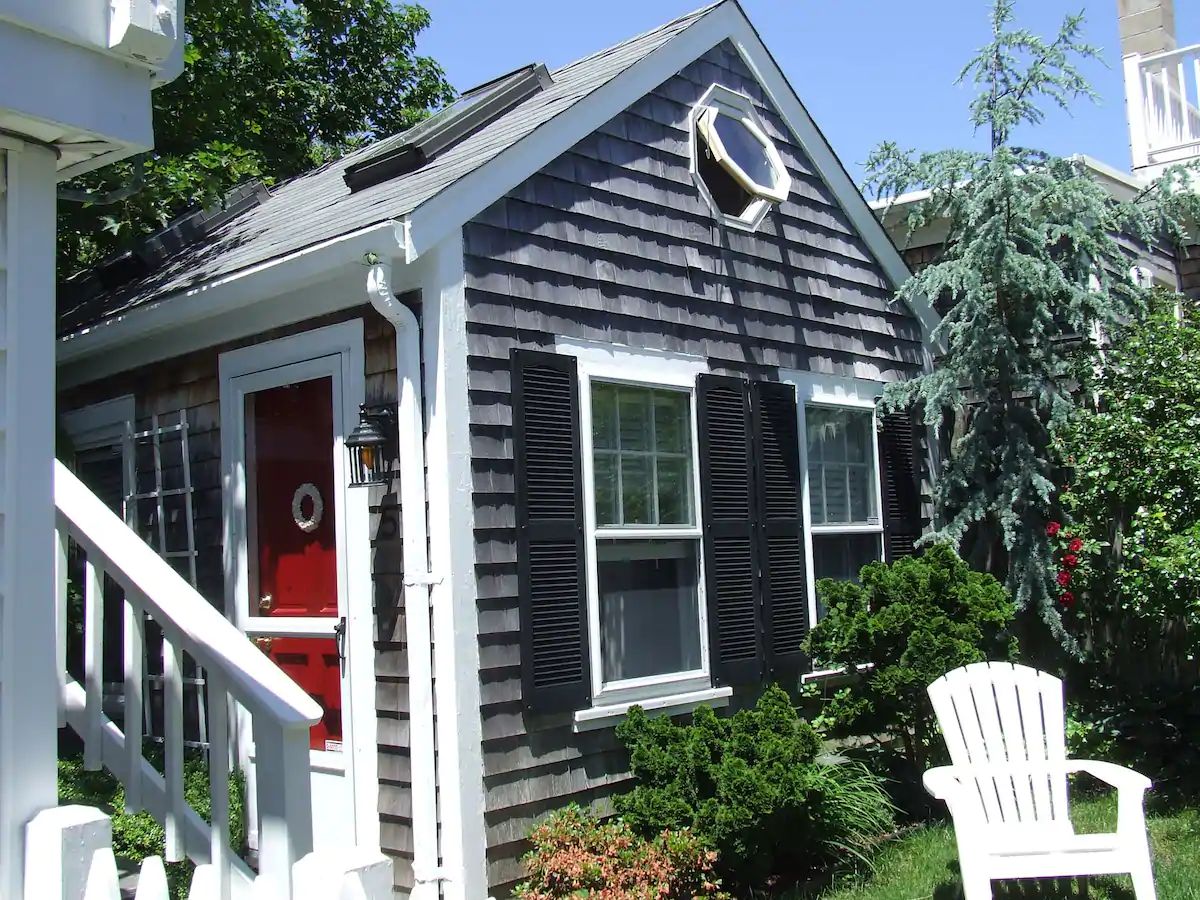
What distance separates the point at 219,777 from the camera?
2.94m

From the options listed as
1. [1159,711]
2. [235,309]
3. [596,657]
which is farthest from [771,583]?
[235,309]

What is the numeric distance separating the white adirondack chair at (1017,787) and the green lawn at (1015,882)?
1.05 ft

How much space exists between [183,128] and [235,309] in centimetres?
700

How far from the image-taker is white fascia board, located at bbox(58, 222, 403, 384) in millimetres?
4641

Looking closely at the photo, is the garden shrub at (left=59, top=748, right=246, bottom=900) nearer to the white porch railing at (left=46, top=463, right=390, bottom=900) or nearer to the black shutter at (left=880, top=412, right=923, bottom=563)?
the white porch railing at (left=46, top=463, right=390, bottom=900)

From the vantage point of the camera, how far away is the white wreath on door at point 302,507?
17.3 feet

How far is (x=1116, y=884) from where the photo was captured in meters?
4.71

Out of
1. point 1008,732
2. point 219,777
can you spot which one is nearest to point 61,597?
point 219,777

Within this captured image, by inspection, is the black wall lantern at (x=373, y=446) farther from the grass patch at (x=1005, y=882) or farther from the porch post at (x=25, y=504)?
the grass patch at (x=1005, y=882)

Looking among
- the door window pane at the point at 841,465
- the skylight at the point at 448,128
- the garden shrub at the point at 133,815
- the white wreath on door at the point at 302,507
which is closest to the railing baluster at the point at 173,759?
the garden shrub at the point at 133,815

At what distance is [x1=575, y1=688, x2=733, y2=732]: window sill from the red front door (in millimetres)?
1088

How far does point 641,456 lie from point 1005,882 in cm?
243

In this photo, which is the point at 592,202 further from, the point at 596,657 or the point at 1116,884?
the point at 1116,884

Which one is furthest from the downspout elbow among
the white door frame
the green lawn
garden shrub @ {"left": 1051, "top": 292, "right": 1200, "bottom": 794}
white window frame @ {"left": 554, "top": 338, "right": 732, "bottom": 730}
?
garden shrub @ {"left": 1051, "top": 292, "right": 1200, "bottom": 794}
